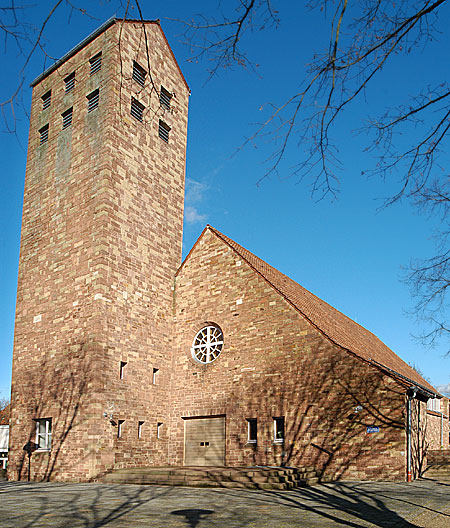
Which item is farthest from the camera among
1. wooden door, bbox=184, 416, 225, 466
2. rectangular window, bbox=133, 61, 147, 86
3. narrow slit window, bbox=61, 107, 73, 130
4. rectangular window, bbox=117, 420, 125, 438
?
narrow slit window, bbox=61, 107, 73, 130

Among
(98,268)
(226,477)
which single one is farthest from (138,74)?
(226,477)

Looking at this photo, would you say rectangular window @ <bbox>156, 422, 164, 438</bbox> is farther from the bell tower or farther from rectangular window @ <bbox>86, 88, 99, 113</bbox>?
rectangular window @ <bbox>86, 88, 99, 113</bbox>

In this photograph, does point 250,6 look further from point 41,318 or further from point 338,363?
point 41,318

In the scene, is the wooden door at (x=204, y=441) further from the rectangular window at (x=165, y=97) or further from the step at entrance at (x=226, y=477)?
the rectangular window at (x=165, y=97)

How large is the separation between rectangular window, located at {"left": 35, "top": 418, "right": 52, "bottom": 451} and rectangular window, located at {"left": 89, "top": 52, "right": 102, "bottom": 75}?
1361 centimetres

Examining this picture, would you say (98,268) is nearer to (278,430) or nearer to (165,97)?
(278,430)

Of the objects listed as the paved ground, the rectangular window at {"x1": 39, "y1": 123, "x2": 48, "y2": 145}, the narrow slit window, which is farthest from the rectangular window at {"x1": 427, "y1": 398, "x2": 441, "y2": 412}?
the rectangular window at {"x1": 39, "y1": 123, "x2": 48, "y2": 145}

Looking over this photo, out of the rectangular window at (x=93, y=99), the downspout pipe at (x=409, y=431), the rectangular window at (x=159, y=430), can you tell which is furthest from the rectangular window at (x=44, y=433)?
the rectangular window at (x=93, y=99)

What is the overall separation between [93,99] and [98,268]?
736 cm

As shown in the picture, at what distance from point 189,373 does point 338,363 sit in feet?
20.1

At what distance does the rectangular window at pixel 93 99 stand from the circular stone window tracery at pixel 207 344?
32.1ft

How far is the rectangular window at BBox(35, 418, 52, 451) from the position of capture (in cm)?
1828

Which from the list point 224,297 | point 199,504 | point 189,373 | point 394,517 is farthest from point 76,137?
point 394,517

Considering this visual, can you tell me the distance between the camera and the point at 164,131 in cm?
2292
